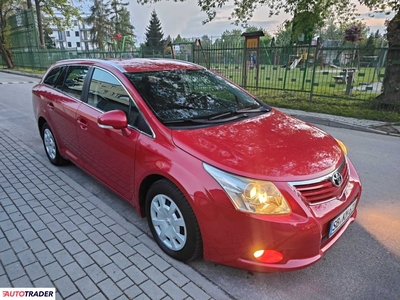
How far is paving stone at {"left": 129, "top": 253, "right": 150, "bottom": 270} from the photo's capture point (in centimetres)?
245

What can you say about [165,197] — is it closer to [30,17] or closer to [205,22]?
[205,22]

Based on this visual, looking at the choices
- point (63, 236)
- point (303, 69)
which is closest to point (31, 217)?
point (63, 236)

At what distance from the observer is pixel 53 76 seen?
4.52 meters

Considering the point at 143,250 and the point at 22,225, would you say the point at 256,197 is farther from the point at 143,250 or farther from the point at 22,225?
the point at 22,225

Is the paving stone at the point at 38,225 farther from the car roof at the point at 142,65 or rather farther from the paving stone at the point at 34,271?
the car roof at the point at 142,65

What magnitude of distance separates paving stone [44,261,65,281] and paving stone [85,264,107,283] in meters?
0.20

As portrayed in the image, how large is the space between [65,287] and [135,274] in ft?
1.74

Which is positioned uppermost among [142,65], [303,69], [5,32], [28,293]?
[5,32]

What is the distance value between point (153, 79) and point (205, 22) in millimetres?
10582

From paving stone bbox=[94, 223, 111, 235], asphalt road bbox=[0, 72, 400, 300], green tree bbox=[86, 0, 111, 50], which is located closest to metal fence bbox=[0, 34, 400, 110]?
asphalt road bbox=[0, 72, 400, 300]

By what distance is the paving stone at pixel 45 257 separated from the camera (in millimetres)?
2498

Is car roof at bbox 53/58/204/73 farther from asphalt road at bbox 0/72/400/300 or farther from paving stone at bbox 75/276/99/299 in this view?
paving stone at bbox 75/276/99/299

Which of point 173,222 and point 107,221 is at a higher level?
point 173,222

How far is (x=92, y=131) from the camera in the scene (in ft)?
10.8
